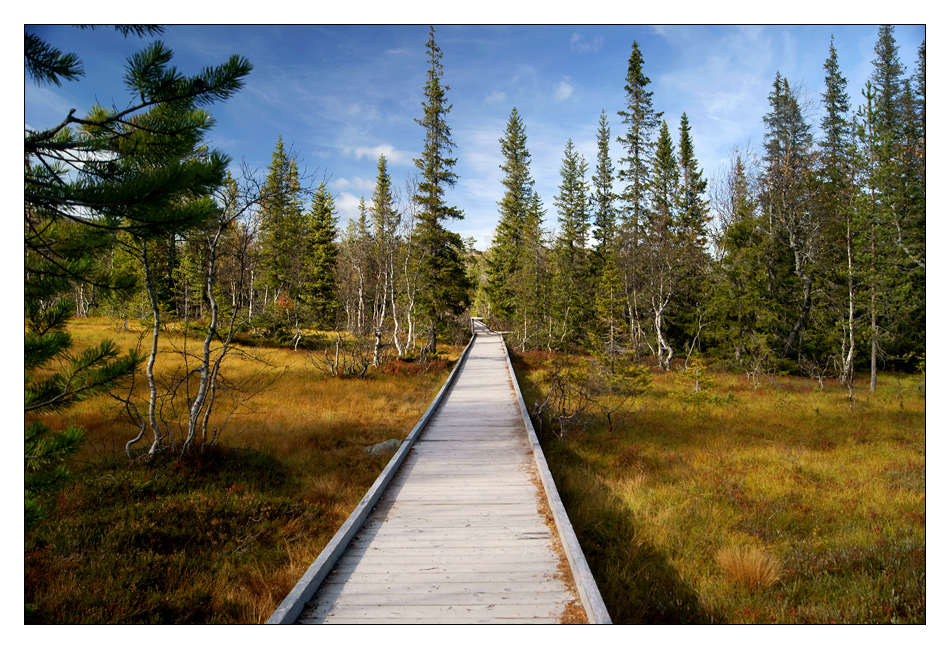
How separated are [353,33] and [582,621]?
4962mm

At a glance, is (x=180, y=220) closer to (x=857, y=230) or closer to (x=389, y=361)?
(x=389, y=361)

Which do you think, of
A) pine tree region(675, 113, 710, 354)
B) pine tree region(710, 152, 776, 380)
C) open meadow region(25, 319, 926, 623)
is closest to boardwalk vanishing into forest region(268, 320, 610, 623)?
open meadow region(25, 319, 926, 623)

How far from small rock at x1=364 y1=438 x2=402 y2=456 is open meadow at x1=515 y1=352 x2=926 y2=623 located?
274 cm

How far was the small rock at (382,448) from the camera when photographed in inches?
→ 297

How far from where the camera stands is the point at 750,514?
17.7 ft

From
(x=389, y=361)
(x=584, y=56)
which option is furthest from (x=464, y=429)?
(x=389, y=361)

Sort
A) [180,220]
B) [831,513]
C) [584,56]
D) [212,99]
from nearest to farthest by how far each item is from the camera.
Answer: [180,220] < [212,99] < [584,56] < [831,513]

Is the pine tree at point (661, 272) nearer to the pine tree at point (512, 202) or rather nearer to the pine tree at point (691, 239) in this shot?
the pine tree at point (691, 239)

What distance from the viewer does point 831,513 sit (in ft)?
18.3

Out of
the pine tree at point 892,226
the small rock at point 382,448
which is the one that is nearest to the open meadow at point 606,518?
the small rock at point 382,448

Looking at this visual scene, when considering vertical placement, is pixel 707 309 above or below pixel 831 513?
above

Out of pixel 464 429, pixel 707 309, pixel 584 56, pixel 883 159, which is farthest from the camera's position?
pixel 707 309

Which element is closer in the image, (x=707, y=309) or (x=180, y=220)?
(x=180, y=220)

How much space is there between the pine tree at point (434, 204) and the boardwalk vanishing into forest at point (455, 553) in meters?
15.5
